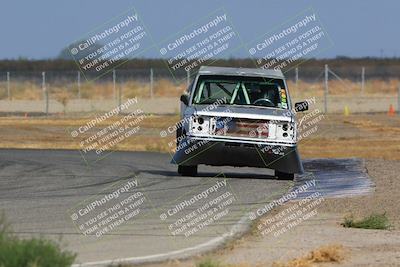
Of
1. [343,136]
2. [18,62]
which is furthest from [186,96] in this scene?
[18,62]

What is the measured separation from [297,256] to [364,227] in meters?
2.91

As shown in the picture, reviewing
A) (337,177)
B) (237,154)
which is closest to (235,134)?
(237,154)

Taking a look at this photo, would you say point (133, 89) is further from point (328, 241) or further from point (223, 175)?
point (328, 241)

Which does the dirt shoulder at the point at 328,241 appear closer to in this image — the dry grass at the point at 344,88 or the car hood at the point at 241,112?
the car hood at the point at 241,112

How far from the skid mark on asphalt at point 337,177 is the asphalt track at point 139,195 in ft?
0.06

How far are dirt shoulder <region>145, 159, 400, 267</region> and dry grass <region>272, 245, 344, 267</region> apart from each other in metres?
0.08

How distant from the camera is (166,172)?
24.4 meters

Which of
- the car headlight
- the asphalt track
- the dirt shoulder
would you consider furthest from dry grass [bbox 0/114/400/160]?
the dirt shoulder

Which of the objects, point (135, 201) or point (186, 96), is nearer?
point (135, 201)

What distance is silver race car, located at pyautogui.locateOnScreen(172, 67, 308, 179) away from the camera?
858 inches

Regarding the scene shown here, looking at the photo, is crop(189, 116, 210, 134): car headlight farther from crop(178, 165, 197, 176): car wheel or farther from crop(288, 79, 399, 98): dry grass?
crop(288, 79, 399, 98): dry grass

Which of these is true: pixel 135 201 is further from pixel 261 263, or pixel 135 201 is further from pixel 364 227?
pixel 261 263

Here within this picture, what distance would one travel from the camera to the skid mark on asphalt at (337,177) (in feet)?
67.1

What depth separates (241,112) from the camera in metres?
22.0
